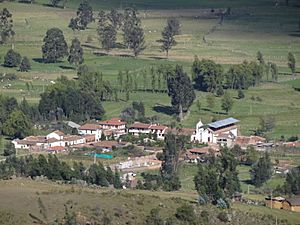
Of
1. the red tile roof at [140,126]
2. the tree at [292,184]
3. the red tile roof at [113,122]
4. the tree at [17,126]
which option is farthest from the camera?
the red tile roof at [113,122]

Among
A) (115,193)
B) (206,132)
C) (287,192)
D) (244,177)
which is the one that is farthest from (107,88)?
(115,193)

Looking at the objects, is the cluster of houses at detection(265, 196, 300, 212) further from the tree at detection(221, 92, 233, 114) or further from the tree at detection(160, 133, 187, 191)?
the tree at detection(221, 92, 233, 114)

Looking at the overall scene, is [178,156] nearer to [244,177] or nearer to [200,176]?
[244,177]

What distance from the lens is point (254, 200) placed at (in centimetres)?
3853

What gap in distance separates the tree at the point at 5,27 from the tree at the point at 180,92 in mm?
27378

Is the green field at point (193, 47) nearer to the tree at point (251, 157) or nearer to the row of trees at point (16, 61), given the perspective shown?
the row of trees at point (16, 61)

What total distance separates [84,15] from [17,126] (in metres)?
40.3

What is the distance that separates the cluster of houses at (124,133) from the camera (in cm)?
5200

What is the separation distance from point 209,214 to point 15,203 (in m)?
5.85

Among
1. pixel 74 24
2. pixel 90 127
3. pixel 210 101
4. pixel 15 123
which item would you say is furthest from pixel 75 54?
pixel 15 123

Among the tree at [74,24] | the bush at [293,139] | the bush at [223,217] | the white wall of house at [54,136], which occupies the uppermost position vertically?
the tree at [74,24]

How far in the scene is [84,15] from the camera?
93.1 metres

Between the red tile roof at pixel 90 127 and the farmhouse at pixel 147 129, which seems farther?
the red tile roof at pixel 90 127

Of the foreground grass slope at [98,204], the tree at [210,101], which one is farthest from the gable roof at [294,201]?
the tree at [210,101]
